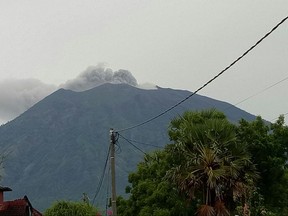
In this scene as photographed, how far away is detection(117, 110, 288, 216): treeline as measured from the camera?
25.5m

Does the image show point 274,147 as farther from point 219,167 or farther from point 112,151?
point 112,151

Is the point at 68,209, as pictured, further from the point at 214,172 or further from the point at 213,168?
the point at 214,172

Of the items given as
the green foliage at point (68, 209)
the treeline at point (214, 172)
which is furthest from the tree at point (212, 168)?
the green foliage at point (68, 209)

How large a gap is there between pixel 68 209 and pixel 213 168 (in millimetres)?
17377

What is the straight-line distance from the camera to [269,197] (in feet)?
114

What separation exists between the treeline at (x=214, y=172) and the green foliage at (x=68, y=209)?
9.22 feet

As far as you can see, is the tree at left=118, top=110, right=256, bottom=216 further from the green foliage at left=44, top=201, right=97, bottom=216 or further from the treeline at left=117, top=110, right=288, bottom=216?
the green foliage at left=44, top=201, right=97, bottom=216

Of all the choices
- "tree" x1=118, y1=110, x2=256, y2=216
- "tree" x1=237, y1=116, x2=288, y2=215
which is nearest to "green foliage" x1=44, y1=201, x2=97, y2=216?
"tree" x1=118, y1=110, x2=256, y2=216

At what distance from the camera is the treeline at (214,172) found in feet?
83.5

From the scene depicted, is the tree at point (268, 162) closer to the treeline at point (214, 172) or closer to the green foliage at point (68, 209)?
the treeline at point (214, 172)

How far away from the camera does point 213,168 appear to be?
2580 centimetres

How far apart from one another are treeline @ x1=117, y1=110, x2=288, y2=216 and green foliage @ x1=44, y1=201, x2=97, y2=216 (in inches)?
111

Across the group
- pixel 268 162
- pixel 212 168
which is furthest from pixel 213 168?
pixel 268 162

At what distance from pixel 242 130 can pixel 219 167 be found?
375 inches
